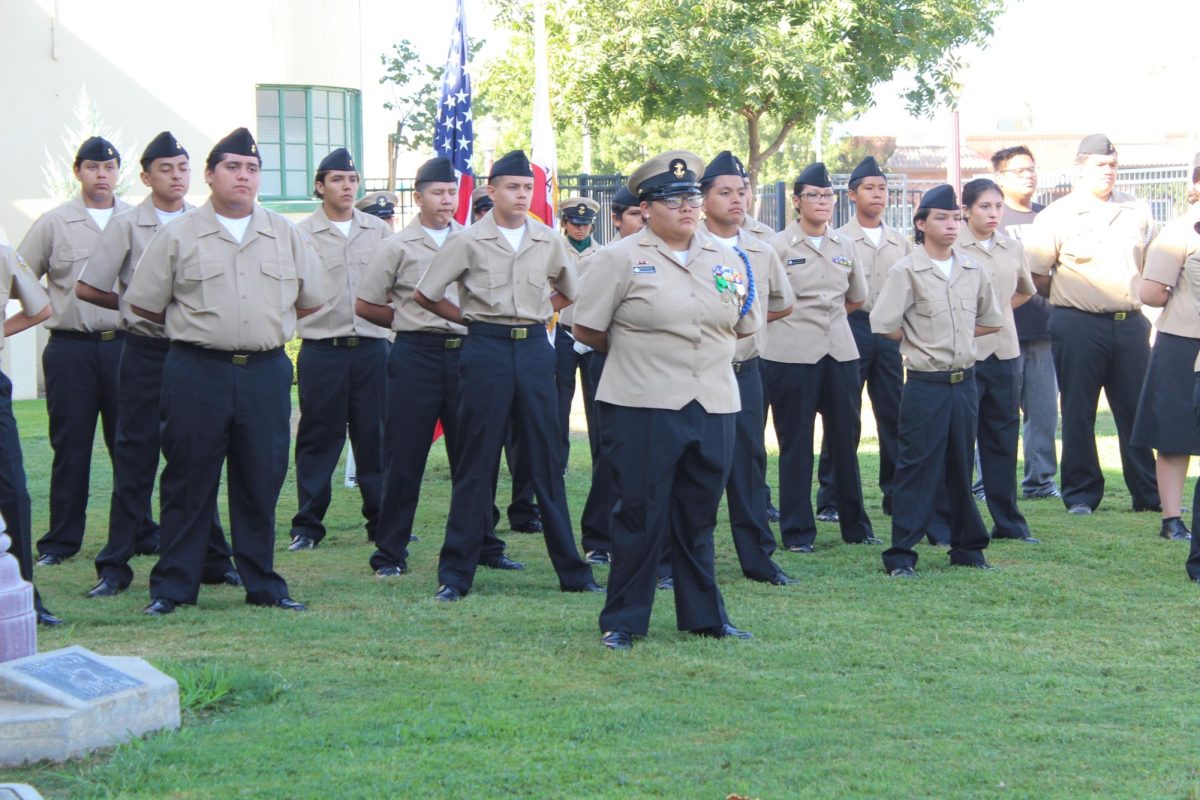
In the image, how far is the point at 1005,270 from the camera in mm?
9633

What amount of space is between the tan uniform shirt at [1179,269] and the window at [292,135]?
16556 millimetres

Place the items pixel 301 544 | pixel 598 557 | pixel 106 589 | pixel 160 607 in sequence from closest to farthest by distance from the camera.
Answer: pixel 160 607
pixel 106 589
pixel 598 557
pixel 301 544

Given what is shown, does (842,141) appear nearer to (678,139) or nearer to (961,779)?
(678,139)

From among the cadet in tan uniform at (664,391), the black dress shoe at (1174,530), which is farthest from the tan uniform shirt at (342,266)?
the black dress shoe at (1174,530)

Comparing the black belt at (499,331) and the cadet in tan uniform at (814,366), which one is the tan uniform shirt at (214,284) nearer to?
the black belt at (499,331)

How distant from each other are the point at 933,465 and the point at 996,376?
1.30 metres

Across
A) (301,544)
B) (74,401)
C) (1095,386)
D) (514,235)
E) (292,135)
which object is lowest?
(301,544)

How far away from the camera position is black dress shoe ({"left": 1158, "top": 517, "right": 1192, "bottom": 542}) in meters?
9.34

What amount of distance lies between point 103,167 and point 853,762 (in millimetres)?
6000

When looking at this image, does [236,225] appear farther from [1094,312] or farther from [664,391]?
[1094,312]

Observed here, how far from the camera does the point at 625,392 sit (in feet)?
21.7

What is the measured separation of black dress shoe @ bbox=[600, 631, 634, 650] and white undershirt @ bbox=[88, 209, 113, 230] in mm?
4246

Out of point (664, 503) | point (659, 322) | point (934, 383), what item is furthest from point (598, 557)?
point (659, 322)

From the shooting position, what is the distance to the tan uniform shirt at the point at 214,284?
7273 mm
